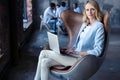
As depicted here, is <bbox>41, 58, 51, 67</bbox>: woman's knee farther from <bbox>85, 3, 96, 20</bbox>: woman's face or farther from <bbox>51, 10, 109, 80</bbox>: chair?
<bbox>85, 3, 96, 20</bbox>: woman's face

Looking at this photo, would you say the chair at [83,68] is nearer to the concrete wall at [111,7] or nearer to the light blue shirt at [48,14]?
the light blue shirt at [48,14]

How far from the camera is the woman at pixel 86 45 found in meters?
3.21

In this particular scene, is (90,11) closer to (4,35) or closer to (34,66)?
(4,35)

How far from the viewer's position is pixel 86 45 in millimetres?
3373

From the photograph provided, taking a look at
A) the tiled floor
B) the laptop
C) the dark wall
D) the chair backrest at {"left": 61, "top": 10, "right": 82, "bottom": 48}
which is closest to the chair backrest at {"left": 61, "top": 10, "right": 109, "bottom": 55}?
the chair backrest at {"left": 61, "top": 10, "right": 82, "bottom": 48}

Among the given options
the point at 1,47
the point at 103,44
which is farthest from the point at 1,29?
the point at 103,44

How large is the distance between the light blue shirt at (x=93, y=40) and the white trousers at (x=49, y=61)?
20 cm

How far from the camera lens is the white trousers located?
10.9 ft

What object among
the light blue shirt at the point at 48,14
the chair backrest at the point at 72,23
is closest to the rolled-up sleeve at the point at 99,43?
the chair backrest at the point at 72,23

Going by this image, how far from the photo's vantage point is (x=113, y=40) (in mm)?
8281

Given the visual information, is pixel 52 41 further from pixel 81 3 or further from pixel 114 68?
pixel 81 3

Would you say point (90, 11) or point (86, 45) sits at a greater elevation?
point (90, 11)

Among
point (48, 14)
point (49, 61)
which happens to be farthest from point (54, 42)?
point (48, 14)

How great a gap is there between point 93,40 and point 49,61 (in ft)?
1.91
